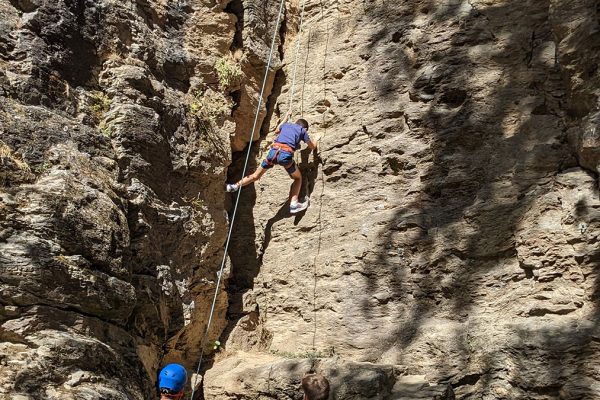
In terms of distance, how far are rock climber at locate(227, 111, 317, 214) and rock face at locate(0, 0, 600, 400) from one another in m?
0.18

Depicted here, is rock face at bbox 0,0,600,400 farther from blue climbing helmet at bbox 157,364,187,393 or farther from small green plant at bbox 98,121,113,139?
blue climbing helmet at bbox 157,364,187,393

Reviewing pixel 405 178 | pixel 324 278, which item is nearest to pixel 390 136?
pixel 405 178

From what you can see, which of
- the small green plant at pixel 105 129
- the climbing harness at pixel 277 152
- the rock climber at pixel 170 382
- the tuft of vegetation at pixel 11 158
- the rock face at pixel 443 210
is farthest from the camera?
the climbing harness at pixel 277 152

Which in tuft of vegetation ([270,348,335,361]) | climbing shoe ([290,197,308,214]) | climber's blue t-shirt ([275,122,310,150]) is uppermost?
climber's blue t-shirt ([275,122,310,150])

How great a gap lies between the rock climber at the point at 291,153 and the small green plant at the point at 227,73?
0.80 meters

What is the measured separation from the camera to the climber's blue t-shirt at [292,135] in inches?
255

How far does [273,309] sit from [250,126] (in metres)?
2.15

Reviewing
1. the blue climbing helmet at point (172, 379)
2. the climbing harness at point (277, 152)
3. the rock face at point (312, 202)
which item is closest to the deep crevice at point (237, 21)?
the rock face at point (312, 202)

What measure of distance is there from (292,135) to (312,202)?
74 cm

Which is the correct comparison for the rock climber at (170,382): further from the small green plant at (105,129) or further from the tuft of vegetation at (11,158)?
the small green plant at (105,129)

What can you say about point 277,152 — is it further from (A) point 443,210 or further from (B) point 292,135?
(A) point 443,210

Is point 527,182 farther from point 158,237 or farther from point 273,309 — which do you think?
point 158,237

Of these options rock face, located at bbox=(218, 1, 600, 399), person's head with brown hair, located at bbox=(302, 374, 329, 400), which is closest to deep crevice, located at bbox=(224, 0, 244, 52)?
rock face, located at bbox=(218, 1, 600, 399)

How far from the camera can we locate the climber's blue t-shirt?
6.47 metres
